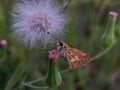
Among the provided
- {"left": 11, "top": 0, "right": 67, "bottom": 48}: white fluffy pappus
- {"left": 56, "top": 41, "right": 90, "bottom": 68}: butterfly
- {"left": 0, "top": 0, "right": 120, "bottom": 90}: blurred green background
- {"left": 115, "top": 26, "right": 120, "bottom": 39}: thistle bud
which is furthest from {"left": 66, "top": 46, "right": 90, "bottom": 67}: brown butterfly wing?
{"left": 0, "top": 0, "right": 120, "bottom": 90}: blurred green background

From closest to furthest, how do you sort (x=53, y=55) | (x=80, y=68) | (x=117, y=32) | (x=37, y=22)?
(x=53, y=55)
(x=37, y=22)
(x=117, y=32)
(x=80, y=68)

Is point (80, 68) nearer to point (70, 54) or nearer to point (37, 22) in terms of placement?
point (37, 22)

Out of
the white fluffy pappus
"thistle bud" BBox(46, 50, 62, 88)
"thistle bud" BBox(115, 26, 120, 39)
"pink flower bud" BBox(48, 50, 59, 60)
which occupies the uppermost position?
the white fluffy pappus

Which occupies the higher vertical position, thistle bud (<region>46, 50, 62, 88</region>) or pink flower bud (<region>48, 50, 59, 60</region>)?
pink flower bud (<region>48, 50, 59, 60</region>)

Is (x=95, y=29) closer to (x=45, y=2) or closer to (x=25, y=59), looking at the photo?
(x=25, y=59)

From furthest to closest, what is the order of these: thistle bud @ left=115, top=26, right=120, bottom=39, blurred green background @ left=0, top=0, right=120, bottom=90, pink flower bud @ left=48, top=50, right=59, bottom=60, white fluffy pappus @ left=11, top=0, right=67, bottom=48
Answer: blurred green background @ left=0, top=0, right=120, bottom=90
thistle bud @ left=115, top=26, right=120, bottom=39
white fluffy pappus @ left=11, top=0, right=67, bottom=48
pink flower bud @ left=48, top=50, right=59, bottom=60

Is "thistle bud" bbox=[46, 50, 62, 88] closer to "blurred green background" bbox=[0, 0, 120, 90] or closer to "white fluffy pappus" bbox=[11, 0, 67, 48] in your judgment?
"white fluffy pappus" bbox=[11, 0, 67, 48]

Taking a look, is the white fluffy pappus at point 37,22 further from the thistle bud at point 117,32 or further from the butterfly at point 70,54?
the thistle bud at point 117,32

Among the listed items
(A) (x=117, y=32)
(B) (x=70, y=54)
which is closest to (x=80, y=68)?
(A) (x=117, y=32)

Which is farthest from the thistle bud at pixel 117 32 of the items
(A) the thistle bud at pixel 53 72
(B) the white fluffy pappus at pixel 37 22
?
(A) the thistle bud at pixel 53 72
